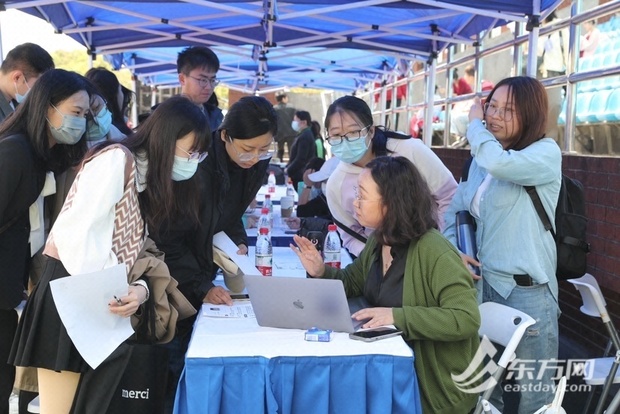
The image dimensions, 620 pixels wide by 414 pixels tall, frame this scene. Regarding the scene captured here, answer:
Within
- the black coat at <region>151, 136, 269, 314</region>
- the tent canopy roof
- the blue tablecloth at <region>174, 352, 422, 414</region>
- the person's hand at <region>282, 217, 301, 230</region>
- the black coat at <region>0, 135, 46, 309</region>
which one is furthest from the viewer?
the tent canopy roof

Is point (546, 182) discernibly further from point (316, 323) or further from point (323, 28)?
point (323, 28)

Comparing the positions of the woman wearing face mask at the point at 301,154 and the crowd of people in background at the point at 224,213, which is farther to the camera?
the woman wearing face mask at the point at 301,154

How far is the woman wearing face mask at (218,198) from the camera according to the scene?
299 cm

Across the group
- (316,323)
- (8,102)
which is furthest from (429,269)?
(8,102)

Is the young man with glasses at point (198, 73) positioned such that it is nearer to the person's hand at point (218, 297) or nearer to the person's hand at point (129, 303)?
the person's hand at point (218, 297)

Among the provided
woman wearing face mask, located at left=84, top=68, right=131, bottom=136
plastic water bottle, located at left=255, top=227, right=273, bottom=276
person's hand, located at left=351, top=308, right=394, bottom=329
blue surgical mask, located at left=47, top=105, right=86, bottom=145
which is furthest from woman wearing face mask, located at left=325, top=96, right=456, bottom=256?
woman wearing face mask, located at left=84, top=68, right=131, bottom=136

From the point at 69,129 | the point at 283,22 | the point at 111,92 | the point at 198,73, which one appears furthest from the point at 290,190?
the point at 69,129

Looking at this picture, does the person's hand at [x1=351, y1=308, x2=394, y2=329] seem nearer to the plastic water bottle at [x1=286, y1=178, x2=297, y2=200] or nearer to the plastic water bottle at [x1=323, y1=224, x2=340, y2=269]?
the plastic water bottle at [x1=323, y1=224, x2=340, y2=269]

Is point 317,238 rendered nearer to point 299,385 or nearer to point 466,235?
point 466,235

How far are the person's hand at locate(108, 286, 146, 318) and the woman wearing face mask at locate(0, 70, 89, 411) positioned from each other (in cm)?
55

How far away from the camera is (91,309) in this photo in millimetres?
2260

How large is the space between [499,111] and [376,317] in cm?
112

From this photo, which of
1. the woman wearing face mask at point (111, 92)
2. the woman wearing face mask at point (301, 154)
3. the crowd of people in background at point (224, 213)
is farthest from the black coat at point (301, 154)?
the crowd of people in background at point (224, 213)

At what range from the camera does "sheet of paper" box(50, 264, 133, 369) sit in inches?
86.5
